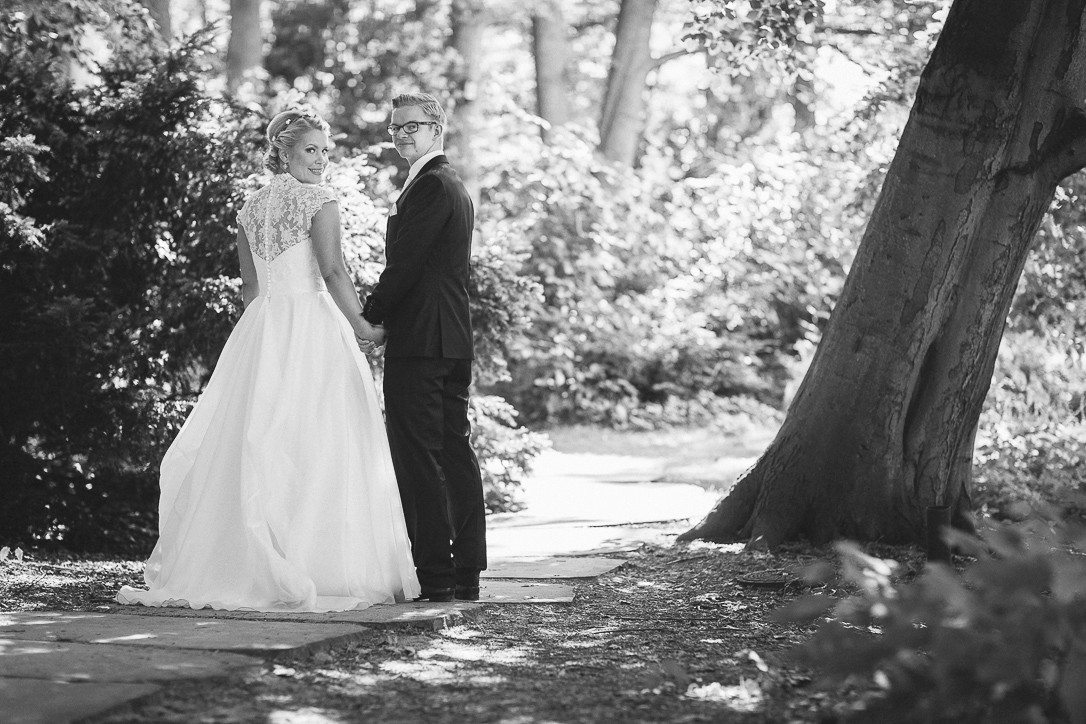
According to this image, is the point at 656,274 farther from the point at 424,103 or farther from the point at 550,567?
the point at 424,103

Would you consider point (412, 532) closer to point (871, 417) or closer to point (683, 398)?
point (871, 417)

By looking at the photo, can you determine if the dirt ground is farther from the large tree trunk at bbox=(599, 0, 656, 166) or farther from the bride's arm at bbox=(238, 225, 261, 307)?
the large tree trunk at bbox=(599, 0, 656, 166)

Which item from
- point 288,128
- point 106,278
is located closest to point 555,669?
point 288,128

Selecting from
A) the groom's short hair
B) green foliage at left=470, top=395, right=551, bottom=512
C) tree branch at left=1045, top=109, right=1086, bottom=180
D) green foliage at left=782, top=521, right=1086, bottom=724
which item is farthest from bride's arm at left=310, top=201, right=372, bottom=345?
tree branch at left=1045, top=109, right=1086, bottom=180

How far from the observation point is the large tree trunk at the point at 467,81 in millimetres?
17938

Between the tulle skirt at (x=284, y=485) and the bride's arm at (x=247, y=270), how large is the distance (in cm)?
14

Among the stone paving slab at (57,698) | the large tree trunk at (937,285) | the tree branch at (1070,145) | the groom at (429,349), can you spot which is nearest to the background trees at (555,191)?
the large tree trunk at (937,285)

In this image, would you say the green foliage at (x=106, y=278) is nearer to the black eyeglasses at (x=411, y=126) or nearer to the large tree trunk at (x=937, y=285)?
the black eyeglasses at (x=411, y=126)

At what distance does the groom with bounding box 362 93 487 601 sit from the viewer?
553 cm

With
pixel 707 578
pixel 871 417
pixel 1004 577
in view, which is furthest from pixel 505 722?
pixel 871 417

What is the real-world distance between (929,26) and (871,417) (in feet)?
19.6

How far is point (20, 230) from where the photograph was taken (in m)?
7.41

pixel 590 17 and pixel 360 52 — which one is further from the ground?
pixel 590 17

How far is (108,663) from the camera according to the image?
4.05m
